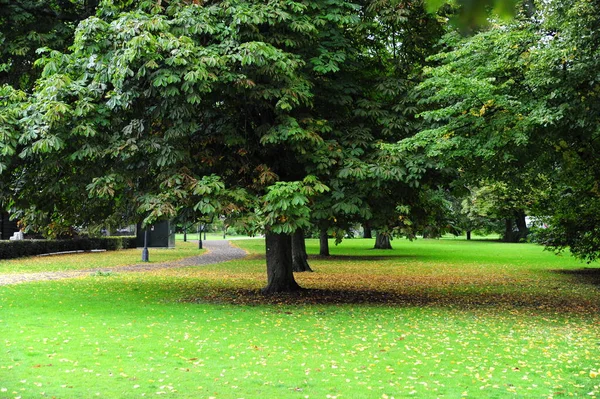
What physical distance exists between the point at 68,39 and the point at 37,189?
4038 mm

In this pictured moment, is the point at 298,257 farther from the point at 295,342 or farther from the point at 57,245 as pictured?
the point at 57,245

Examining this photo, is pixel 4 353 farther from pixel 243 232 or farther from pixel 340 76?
pixel 340 76

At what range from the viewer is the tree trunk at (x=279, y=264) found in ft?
52.9

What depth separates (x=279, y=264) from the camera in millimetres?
16312

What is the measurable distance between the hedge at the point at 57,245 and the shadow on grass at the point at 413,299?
58.2ft

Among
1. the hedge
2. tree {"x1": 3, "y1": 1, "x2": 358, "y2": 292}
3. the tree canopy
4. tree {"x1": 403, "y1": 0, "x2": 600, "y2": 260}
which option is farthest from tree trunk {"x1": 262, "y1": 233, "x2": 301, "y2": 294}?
the hedge

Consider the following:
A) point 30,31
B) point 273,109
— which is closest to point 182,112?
point 273,109

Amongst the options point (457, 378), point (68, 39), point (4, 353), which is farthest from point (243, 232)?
point (68, 39)

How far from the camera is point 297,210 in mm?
11836

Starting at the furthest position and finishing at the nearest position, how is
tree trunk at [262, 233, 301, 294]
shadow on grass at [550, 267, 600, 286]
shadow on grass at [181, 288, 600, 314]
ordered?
shadow on grass at [550, 267, 600, 286] < tree trunk at [262, 233, 301, 294] < shadow on grass at [181, 288, 600, 314]

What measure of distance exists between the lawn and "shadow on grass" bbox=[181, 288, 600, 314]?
0.05m

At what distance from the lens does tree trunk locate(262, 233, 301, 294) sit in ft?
52.9

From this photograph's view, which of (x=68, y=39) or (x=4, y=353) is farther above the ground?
(x=68, y=39)

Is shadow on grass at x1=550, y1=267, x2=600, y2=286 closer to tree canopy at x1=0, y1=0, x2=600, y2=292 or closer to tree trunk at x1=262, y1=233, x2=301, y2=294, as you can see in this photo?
tree canopy at x1=0, y1=0, x2=600, y2=292
